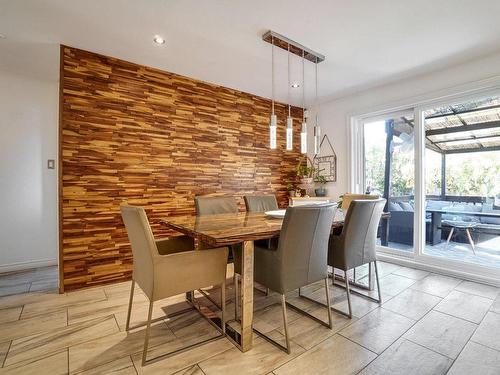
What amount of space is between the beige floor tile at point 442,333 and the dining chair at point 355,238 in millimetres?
401

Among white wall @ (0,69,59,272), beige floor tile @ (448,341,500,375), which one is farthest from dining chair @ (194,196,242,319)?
white wall @ (0,69,59,272)

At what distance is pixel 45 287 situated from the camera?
2.71m

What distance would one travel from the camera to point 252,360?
1.56 metres

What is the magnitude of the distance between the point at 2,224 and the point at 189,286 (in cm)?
311

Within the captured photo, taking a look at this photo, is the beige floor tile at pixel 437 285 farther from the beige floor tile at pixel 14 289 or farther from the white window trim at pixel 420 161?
the beige floor tile at pixel 14 289

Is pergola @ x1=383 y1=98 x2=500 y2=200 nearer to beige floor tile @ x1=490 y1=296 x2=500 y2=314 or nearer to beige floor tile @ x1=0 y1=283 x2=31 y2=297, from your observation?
beige floor tile @ x1=490 y1=296 x2=500 y2=314

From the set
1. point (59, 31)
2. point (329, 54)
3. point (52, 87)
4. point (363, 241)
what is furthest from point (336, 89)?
point (52, 87)

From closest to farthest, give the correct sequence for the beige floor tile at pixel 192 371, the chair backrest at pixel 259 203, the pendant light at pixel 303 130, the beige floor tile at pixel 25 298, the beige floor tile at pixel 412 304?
the beige floor tile at pixel 192 371, the beige floor tile at pixel 412 304, the beige floor tile at pixel 25 298, the pendant light at pixel 303 130, the chair backrest at pixel 259 203

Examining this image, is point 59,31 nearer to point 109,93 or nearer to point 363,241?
point 109,93

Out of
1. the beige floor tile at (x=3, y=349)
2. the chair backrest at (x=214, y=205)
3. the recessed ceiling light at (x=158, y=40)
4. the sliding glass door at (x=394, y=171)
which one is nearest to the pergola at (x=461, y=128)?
the sliding glass door at (x=394, y=171)

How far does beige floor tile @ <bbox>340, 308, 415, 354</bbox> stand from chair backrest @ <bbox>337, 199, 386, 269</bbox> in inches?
16.4

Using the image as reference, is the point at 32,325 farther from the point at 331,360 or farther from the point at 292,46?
the point at 292,46

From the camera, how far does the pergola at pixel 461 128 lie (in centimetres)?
294

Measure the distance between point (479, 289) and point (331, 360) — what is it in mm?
2163
